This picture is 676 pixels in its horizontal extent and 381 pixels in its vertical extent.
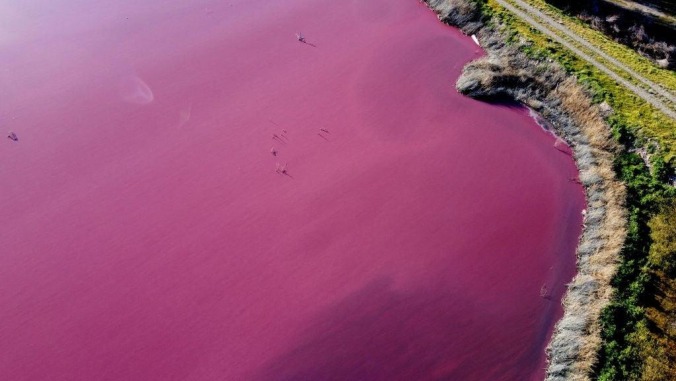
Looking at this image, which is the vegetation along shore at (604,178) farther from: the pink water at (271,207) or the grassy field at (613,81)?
the pink water at (271,207)

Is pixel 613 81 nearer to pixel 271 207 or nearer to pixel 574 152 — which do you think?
pixel 574 152

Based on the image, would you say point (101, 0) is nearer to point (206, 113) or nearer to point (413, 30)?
point (206, 113)

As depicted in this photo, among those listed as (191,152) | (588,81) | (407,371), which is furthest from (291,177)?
(588,81)

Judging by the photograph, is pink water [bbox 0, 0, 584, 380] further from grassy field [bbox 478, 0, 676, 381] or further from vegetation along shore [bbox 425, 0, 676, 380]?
grassy field [bbox 478, 0, 676, 381]

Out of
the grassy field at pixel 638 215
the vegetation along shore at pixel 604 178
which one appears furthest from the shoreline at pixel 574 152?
the grassy field at pixel 638 215

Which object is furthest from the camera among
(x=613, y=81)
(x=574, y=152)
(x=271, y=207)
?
(x=613, y=81)

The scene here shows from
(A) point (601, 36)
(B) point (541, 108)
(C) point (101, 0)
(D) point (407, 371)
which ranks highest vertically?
(A) point (601, 36)

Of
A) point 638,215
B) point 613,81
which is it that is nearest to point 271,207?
point 638,215

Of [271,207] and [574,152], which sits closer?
[271,207]

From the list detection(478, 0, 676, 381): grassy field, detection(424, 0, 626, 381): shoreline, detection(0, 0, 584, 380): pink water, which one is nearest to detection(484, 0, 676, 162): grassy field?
detection(478, 0, 676, 381): grassy field
